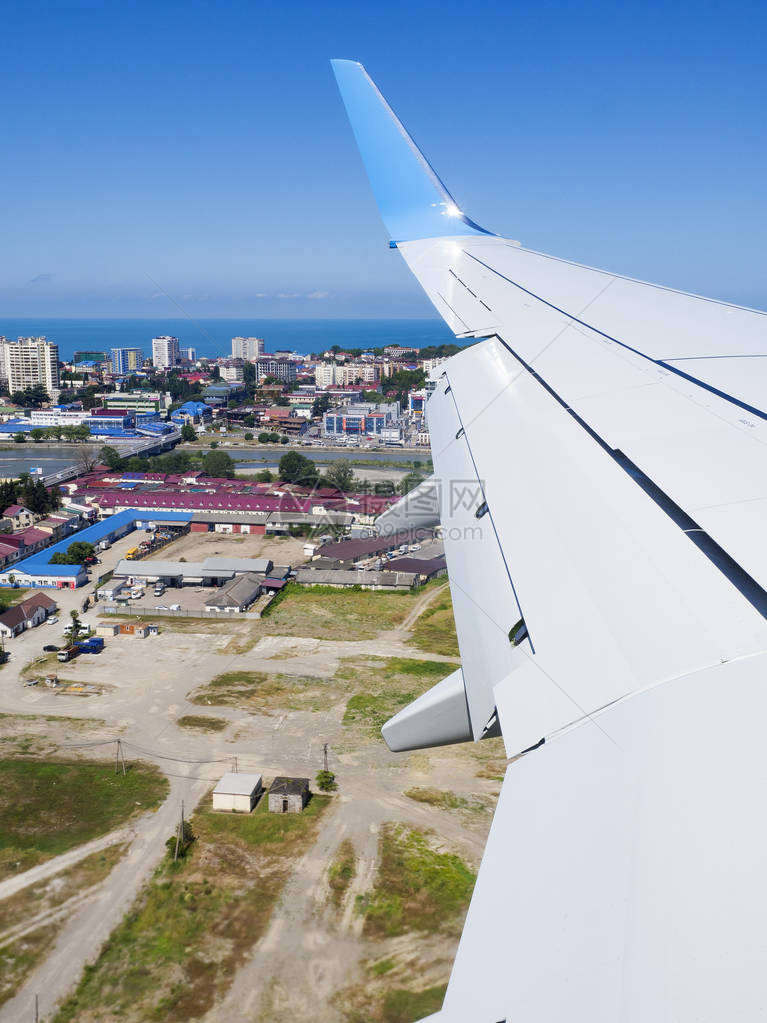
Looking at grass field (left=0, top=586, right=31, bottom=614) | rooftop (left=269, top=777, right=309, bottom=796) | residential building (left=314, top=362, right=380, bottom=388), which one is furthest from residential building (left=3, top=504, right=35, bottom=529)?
residential building (left=314, top=362, right=380, bottom=388)

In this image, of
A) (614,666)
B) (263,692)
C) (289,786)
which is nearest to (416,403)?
(263,692)

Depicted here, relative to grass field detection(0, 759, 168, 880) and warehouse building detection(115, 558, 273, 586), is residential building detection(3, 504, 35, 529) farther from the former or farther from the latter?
grass field detection(0, 759, 168, 880)

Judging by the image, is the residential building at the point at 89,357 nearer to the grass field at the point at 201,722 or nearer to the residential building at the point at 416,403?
→ the residential building at the point at 416,403

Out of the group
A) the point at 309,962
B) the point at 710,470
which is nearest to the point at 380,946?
the point at 309,962

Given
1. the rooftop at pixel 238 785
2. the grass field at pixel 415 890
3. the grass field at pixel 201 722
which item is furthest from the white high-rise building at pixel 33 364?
the grass field at pixel 415 890

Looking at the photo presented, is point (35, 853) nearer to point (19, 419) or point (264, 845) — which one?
point (264, 845)
